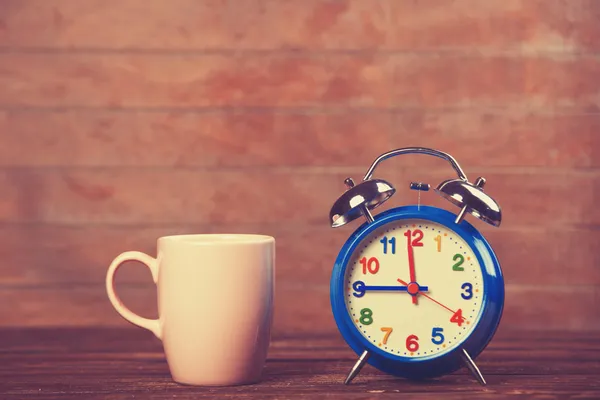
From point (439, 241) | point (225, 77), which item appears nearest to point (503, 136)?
point (225, 77)

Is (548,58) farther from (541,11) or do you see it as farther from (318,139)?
(318,139)

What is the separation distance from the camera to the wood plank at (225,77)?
64.9 inches

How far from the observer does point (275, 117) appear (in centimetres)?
165

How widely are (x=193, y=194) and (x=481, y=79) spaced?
658mm

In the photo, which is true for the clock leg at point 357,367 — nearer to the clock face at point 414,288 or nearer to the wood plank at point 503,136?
the clock face at point 414,288

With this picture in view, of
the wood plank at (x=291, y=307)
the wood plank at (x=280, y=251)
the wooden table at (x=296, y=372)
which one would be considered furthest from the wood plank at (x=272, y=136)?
the wooden table at (x=296, y=372)

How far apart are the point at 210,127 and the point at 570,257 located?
0.82m

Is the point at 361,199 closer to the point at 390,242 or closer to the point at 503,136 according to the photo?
the point at 390,242

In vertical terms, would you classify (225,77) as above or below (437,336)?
above

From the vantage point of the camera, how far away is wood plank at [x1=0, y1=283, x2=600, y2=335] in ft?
5.52

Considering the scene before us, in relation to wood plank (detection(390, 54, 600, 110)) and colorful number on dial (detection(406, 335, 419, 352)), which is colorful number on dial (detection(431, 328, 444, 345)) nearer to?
colorful number on dial (detection(406, 335, 419, 352))

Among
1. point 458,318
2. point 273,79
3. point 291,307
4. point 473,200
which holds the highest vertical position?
point 273,79

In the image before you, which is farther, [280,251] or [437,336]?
[280,251]

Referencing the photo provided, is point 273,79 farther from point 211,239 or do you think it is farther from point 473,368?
point 473,368
